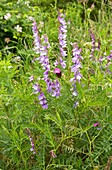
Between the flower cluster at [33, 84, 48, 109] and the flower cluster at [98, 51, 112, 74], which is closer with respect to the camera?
the flower cluster at [33, 84, 48, 109]

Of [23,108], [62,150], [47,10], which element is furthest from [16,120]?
[47,10]

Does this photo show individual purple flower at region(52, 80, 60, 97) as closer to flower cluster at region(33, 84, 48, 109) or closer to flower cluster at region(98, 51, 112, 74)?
flower cluster at region(33, 84, 48, 109)

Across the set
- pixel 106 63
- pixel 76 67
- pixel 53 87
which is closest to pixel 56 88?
pixel 53 87

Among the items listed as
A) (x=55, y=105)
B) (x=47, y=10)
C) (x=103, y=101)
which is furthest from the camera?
(x=47, y=10)

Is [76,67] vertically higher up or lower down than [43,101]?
higher up

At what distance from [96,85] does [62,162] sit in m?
0.37

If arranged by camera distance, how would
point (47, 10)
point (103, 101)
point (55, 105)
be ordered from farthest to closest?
point (47, 10)
point (55, 105)
point (103, 101)

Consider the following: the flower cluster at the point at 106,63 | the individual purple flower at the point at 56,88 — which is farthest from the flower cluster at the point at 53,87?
the flower cluster at the point at 106,63

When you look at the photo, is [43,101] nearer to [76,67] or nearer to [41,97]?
[41,97]

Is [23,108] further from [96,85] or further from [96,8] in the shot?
[96,8]

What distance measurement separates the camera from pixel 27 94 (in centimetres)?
211

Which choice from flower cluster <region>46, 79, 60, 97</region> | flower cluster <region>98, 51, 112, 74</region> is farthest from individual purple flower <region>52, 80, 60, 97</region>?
flower cluster <region>98, 51, 112, 74</region>

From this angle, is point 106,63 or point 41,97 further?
point 106,63

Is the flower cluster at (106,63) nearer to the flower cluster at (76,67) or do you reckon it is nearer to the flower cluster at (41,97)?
the flower cluster at (76,67)
